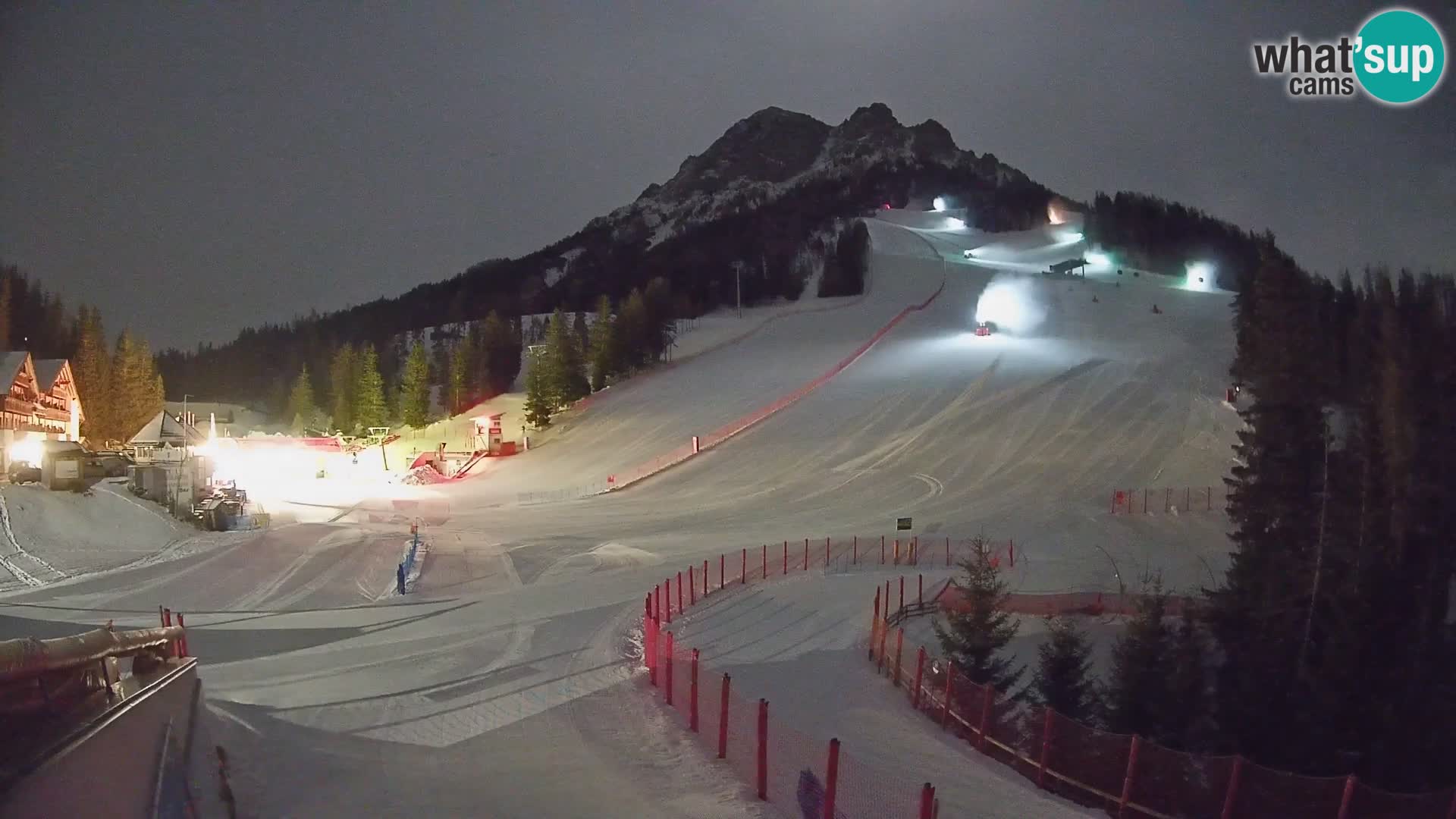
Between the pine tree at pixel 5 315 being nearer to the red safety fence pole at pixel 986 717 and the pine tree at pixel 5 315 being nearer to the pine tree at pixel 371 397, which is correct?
the pine tree at pixel 371 397

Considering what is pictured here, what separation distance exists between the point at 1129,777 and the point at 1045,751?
118cm

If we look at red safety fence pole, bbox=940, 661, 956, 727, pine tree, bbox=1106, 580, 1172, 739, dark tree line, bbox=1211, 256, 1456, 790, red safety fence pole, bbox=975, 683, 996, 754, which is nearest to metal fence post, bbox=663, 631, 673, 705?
red safety fence pole, bbox=940, 661, 956, 727

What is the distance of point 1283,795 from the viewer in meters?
8.33

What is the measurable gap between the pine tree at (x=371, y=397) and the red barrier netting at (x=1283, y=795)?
74.5 m

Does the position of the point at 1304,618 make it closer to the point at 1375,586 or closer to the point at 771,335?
the point at 1375,586

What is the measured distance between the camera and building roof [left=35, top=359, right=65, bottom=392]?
5031 cm

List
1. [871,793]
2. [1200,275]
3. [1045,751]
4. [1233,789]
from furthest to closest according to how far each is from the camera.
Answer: [1200,275], [1045,751], [1233,789], [871,793]

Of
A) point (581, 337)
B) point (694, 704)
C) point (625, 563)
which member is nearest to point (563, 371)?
point (581, 337)

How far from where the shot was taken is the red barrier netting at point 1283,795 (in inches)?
319

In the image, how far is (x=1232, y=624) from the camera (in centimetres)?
2084

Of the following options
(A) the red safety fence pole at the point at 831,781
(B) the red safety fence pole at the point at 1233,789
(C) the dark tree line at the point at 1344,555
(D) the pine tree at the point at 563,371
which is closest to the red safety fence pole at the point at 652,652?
(A) the red safety fence pole at the point at 831,781

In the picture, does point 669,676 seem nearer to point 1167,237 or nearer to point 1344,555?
point 1344,555

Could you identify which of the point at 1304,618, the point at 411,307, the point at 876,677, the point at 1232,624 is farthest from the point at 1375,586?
the point at 411,307

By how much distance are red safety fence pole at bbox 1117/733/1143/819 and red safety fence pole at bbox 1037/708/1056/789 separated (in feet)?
2.75
